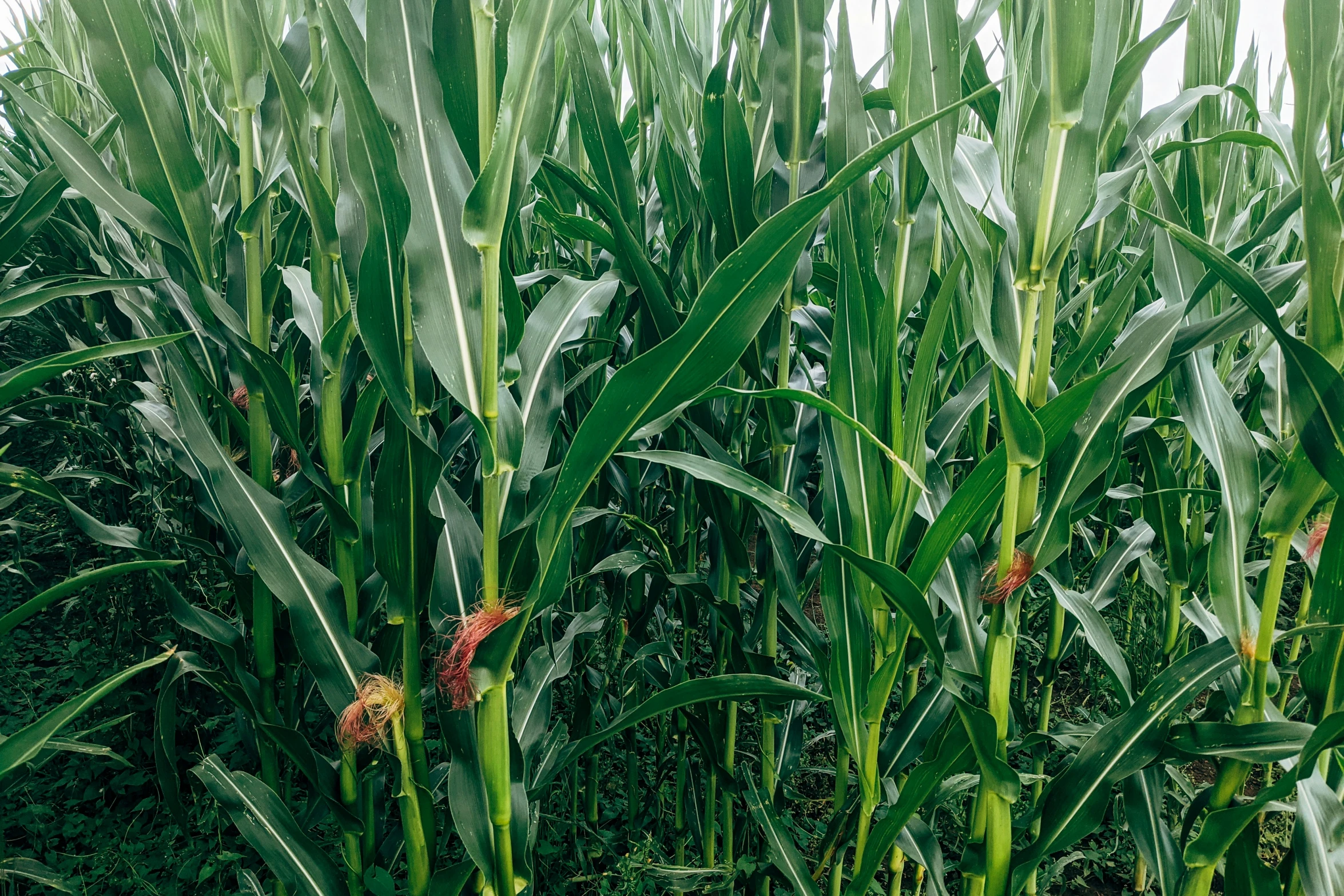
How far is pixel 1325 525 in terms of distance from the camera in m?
1.09

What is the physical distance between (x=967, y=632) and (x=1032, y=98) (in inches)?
27.8

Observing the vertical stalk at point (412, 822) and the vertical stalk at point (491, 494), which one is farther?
the vertical stalk at point (412, 822)

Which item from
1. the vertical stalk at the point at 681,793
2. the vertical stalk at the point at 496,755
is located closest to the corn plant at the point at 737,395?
the vertical stalk at the point at 496,755

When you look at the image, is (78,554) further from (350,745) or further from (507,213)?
(507,213)

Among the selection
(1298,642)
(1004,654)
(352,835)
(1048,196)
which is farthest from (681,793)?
(1298,642)

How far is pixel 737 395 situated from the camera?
110cm

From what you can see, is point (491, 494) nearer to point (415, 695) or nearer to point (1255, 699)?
point (415, 695)

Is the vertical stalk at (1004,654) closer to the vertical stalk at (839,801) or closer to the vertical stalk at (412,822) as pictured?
the vertical stalk at (839,801)

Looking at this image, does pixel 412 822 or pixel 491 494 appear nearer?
pixel 491 494

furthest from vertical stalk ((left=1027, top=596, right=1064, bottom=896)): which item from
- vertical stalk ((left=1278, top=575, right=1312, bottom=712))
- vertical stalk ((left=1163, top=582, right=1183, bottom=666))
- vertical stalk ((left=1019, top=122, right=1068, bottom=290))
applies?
vertical stalk ((left=1019, top=122, right=1068, bottom=290))

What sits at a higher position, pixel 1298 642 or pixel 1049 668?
pixel 1049 668

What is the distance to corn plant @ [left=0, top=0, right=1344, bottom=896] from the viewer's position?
31.5 inches

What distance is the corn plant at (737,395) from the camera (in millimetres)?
800

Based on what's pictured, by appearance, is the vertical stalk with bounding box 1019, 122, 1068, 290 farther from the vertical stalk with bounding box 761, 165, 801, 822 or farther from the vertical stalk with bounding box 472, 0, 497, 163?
the vertical stalk with bounding box 472, 0, 497, 163
